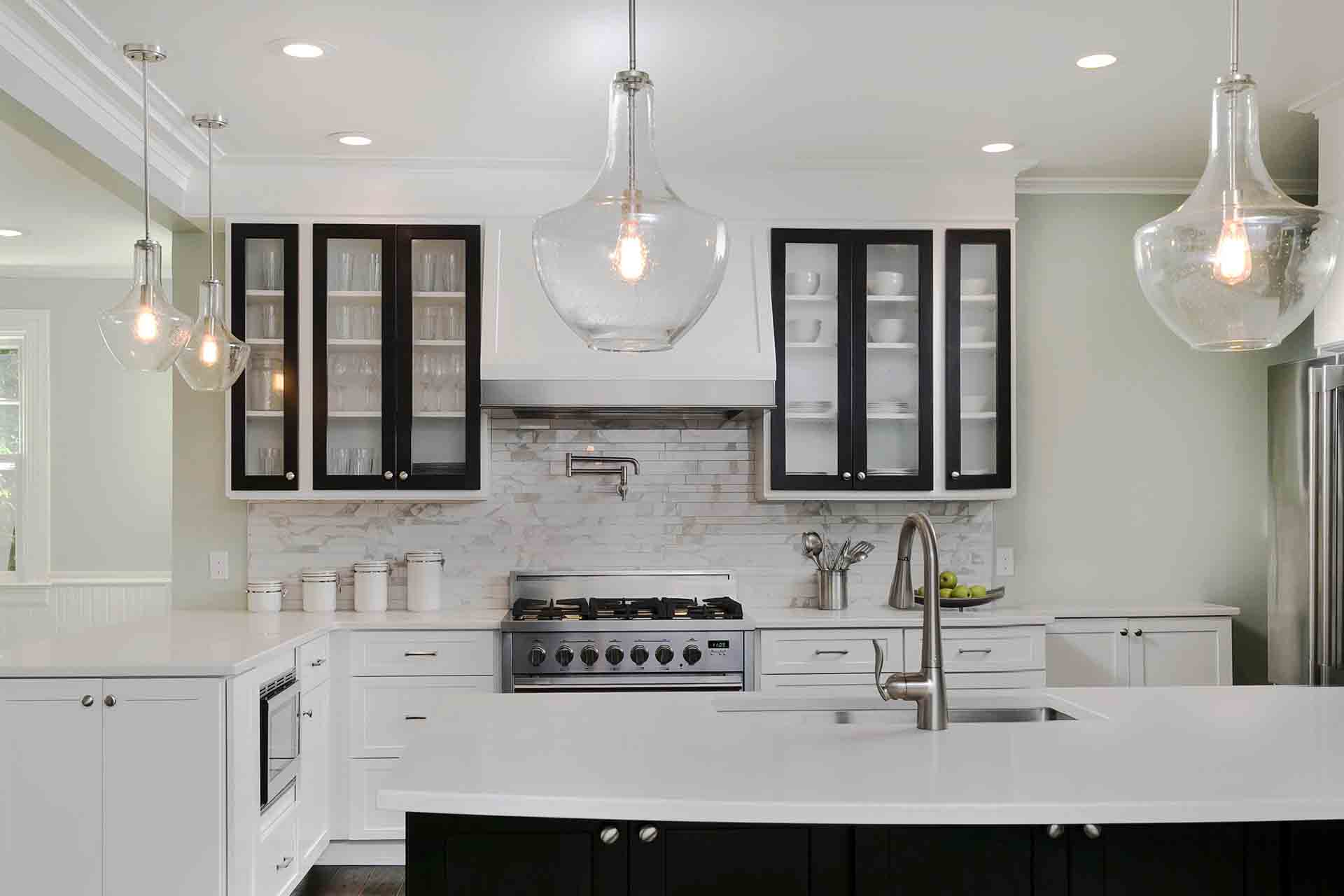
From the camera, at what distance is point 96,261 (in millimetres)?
6039

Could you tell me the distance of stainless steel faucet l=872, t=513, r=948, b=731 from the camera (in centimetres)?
232

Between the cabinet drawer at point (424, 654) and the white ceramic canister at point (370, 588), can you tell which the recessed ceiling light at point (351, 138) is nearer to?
the white ceramic canister at point (370, 588)

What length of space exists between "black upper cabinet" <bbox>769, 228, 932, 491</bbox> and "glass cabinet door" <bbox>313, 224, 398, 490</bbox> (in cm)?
150

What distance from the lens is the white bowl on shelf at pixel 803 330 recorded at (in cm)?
457

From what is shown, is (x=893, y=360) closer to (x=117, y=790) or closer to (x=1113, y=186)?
(x=1113, y=186)

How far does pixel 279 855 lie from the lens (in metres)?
3.67

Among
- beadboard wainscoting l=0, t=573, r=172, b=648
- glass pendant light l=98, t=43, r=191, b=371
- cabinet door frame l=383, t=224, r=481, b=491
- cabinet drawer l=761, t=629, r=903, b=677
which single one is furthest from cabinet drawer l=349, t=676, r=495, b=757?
beadboard wainscoting l=0, t=573, r=172, b=648

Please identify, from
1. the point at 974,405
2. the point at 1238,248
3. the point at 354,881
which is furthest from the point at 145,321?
the point at 974,405

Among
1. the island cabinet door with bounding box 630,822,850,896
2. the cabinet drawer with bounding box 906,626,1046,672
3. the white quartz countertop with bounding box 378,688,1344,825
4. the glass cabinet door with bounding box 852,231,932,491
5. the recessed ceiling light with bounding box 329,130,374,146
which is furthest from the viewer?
the glass cabinet door with bounding box 852,231,932,491

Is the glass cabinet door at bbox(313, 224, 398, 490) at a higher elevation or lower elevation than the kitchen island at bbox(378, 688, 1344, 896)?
higher

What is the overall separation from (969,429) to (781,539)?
2.90ft

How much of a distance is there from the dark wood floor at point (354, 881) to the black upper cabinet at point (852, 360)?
2.01 metres

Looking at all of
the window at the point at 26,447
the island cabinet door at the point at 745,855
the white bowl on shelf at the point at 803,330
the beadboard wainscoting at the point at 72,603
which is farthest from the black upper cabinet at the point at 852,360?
the window at the point at 26,447

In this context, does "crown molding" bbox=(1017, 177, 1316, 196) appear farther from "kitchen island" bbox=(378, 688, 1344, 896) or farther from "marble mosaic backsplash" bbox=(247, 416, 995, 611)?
"kitchen island" bbox=(378, 688, 1344, 896)
